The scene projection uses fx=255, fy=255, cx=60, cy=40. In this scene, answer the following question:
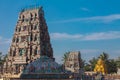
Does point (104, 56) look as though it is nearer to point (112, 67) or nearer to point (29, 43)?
point (112, 67)

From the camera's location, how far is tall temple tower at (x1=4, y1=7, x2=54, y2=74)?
62.8 meters

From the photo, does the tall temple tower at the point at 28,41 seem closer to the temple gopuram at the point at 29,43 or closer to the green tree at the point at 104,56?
the temple gopuram at the point at 29,43

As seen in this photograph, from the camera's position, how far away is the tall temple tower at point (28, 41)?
62766mm

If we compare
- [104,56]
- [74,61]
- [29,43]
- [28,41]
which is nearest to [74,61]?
[74,61]

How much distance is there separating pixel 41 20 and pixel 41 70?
16.5 meters

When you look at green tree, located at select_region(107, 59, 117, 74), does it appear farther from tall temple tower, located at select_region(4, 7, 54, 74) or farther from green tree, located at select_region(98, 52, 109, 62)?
tall temple tower, located at select_region(4, 7, 54, 74)

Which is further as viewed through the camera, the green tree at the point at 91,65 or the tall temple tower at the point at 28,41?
the green tree at the point at 91,65

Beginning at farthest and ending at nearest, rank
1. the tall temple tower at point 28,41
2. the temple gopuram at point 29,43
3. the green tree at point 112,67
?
the green tree at point 112,67 → the tall temple tower at point 28,41 → the temple gopuram at point 29,43

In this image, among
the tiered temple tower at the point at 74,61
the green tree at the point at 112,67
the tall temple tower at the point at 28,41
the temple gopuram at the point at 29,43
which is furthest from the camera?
the green tree at the point at 112,67

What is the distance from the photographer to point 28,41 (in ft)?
211

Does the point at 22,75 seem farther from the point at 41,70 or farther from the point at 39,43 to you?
the point at 39,43

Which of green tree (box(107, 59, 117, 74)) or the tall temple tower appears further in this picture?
green tree (box(107, 59, 117, 74))

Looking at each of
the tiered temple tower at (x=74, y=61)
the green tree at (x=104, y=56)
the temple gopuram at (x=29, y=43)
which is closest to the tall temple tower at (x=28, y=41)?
the temple gopuram at (x=29, y=43)

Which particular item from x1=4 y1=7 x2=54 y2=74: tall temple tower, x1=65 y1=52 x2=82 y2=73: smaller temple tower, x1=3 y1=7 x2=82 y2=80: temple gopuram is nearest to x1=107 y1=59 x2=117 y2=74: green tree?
x1=65 y1=52 x2=82 y2=73: smaller temple tower
